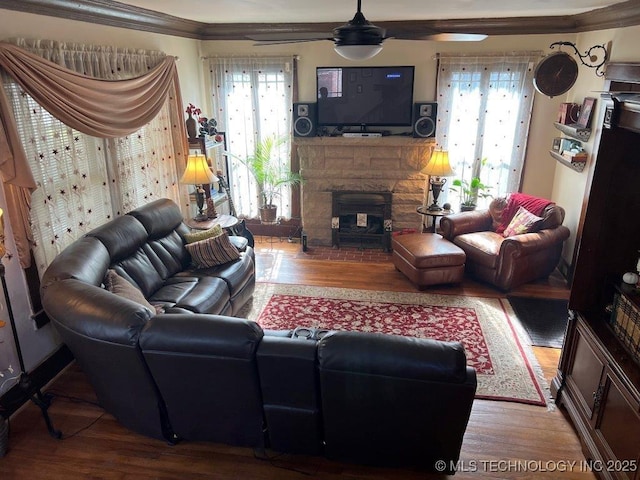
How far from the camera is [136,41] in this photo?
14.7 feet

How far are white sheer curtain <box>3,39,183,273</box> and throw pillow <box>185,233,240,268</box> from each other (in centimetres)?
80

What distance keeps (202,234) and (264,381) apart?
2.43 metres

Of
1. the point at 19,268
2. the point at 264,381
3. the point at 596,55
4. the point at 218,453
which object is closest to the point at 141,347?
the point at 264,381

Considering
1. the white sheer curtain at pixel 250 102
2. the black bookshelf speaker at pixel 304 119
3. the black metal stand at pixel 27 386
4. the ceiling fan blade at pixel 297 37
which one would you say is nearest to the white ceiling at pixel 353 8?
the white sheer curtain at pixel 250 102

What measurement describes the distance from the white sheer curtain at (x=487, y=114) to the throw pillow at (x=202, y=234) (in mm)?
3115

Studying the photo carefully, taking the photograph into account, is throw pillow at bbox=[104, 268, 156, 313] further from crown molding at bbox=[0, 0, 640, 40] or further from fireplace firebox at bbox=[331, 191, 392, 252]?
fireplace firebox at bbox=[331, 191, 392, 252]

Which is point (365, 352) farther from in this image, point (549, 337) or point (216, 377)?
point (549, 337)

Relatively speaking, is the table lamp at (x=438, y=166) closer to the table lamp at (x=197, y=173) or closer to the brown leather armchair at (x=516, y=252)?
the brown leather armchair at (x=516, y=252)

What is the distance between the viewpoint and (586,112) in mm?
4719

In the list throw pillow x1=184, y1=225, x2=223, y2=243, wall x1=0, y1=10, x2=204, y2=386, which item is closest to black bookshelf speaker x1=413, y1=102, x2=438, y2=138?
throw pillow x1=184, y1=225, x2=223, y2=243

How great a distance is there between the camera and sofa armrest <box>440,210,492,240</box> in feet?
17.6

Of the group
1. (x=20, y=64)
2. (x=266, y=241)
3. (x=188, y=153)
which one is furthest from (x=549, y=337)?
(x=20, y=64)

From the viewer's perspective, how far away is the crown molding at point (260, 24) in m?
3.34

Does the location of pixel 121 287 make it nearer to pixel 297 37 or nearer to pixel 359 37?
pixel 297 37
